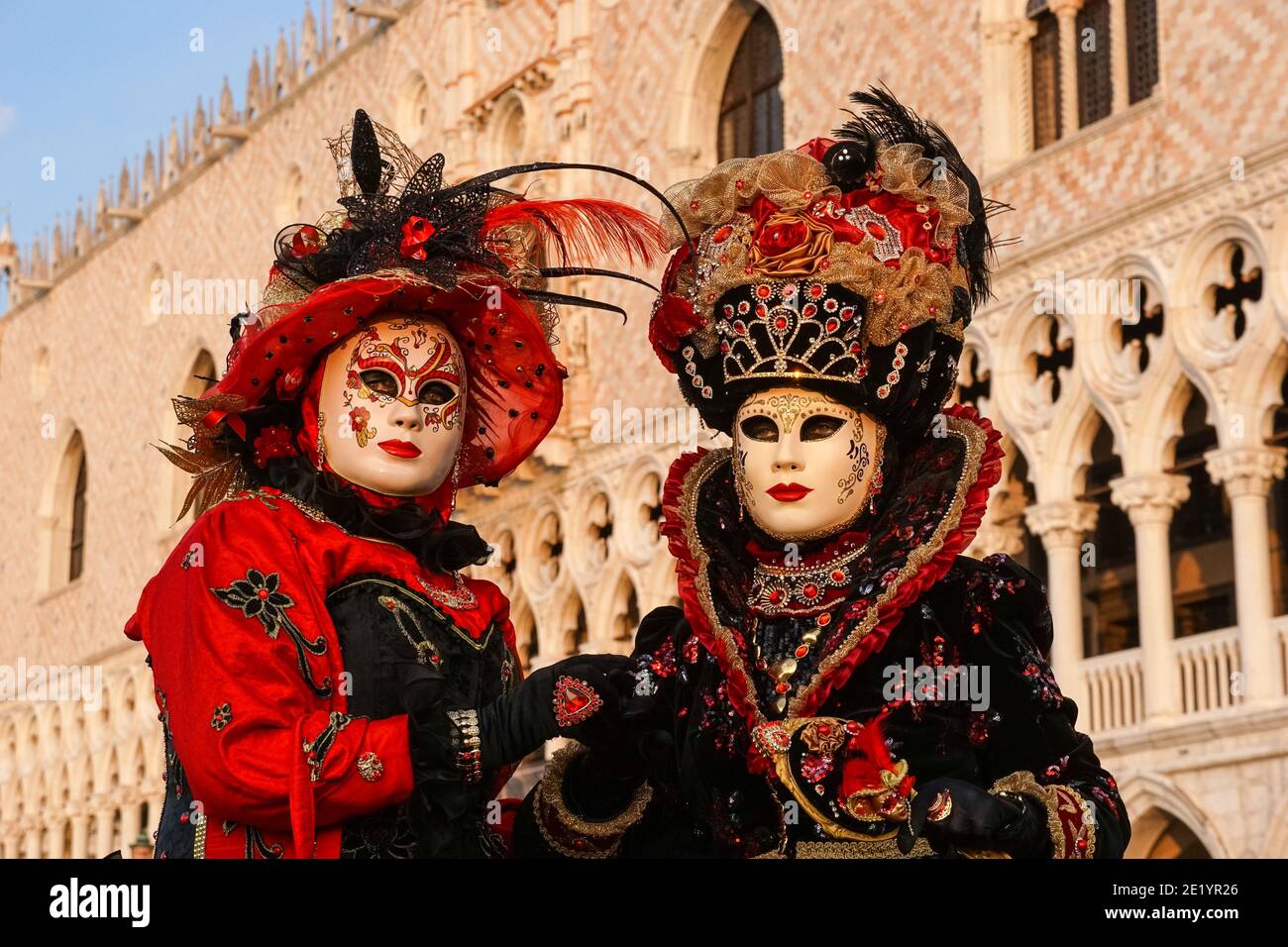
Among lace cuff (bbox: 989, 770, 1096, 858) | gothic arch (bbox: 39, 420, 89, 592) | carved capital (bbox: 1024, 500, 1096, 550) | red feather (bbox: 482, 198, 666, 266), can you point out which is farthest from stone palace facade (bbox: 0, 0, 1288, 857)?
lace cuff (bbox: 989, 770, 1096, 858)

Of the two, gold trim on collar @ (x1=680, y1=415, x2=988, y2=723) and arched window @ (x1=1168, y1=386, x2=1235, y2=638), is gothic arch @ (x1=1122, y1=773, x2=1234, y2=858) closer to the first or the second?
arched window @ (x1=1168, y1=386, x2=1235, y2=638)

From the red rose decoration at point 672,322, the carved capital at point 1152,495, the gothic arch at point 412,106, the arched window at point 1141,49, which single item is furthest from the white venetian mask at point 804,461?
the gothic arch at point 412,106

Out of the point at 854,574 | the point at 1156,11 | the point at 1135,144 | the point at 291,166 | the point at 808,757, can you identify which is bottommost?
the point at 808,757

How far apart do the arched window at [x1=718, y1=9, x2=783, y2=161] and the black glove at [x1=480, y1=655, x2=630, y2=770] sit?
8.69 metres

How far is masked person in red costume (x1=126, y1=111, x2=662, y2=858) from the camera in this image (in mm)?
2420

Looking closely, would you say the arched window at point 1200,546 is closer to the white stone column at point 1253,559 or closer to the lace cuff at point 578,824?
the white stone column at point 1253,559

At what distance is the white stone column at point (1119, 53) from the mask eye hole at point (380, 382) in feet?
21.1

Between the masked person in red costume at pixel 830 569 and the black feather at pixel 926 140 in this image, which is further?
the black feather at pixel 926 140

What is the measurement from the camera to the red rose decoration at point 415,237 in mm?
2721

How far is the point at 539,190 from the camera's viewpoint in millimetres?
11719

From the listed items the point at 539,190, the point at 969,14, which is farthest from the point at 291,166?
the point at 969,14
